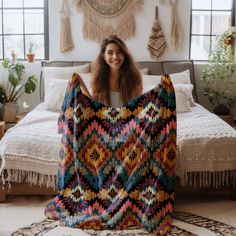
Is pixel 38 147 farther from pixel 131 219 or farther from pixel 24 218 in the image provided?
pixel 131 219

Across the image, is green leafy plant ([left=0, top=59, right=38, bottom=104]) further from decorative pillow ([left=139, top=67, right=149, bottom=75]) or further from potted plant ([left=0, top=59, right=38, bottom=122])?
decorative pillow ([left=139, top=67, right=149, bottom=75])

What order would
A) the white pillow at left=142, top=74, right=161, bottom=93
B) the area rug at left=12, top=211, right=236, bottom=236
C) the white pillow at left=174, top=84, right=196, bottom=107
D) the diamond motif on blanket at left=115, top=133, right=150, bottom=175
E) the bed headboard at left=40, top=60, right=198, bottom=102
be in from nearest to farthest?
1. the area rug at left=12, top=211, right=236, bottom=236
2. the diamond motif on blanket at left=115, top=133, right=150, bottom=175
3. the white pillow at left=174, top=84, right=196, bottom=107
4. the white pillow at left=142, top=74, right=161, bottom=93
5. the bed headboard at left=40, top=60, right=198, bottom=102

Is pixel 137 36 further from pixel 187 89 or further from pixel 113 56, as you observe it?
pixel 113 56

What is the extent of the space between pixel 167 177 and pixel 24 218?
100 cm

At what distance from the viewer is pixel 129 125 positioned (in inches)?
122

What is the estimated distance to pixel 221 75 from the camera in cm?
530

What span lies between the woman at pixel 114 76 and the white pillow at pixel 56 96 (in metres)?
1.13

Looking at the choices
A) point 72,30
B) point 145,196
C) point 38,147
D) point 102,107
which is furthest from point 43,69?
point 145,196

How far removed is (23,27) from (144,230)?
11.1ft

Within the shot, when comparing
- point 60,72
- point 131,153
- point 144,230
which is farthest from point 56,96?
point 144,230

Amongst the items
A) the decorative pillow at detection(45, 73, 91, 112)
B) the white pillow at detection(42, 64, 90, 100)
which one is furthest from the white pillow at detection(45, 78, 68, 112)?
the white pillow at detection(42, 64, 90, 100)

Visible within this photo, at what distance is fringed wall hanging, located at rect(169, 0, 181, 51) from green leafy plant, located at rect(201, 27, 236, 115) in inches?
15.6

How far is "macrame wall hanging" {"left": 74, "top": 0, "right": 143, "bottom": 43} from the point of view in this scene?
5.36 metres

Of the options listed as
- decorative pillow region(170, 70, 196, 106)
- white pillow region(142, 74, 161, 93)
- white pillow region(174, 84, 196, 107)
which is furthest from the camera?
decorative pillow region(170, 70, 196, 106)
